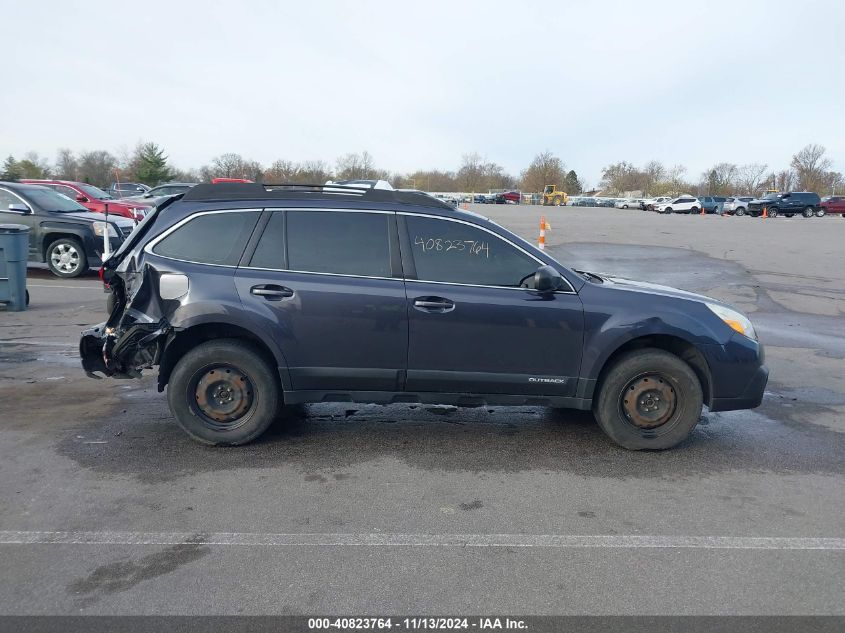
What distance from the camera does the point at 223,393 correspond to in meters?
4.88

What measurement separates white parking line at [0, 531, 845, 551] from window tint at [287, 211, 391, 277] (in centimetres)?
193

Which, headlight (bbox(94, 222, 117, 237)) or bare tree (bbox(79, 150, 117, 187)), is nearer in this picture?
headlight (bbox(94, 222, 117, 237))

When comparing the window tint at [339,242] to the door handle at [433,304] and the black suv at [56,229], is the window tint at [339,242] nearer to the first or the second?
the door handle at [433,304]

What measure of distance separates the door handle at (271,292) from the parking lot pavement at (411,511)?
1.12 metres

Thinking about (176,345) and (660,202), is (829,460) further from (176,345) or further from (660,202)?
(660,202)

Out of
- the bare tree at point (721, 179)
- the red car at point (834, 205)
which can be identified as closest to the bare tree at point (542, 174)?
the bare tree at point (721, 179)

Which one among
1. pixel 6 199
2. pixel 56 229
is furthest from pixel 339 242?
pixel 6 199

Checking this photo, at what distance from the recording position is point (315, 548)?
353 centimetres

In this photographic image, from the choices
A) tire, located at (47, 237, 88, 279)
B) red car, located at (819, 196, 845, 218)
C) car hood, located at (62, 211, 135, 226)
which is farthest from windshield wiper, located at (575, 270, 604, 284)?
red car, located at (819, 196, 845, 218)

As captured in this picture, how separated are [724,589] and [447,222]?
293 cm

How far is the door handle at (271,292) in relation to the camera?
4738 millimetres

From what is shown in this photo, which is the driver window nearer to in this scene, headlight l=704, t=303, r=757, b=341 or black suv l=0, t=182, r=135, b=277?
black suv l=0, t=182, r=135, b=277

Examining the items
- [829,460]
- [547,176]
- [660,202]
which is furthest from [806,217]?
[547,176]

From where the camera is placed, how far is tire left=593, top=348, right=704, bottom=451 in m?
4.84
